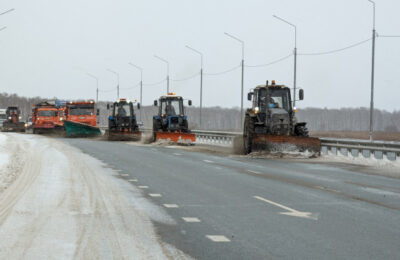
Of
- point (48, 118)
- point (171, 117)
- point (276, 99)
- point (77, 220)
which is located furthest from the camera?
point (48, 118)

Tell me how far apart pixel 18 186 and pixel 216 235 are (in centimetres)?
689

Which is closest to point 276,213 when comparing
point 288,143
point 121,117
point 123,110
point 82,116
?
point 288,143

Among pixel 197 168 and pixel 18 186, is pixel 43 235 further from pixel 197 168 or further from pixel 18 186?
pixel 197 168

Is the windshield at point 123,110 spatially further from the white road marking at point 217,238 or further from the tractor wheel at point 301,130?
the white road marking at point 217,238

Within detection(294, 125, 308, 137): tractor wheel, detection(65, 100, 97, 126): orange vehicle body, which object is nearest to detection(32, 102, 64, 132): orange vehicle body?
detection(65, 100, 97, 126): orange vehicle body

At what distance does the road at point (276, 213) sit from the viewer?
21.5 ft

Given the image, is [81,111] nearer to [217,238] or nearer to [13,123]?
[13,123]

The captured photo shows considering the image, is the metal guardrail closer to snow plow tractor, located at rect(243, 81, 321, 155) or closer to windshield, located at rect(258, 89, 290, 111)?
snow plow tractor, located at rect(243, 81, 321, 155)

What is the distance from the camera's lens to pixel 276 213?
30.0 feet

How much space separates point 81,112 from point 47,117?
27.3 feet

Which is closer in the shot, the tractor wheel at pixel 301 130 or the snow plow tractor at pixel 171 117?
the tractor wheel at pixel 301 130

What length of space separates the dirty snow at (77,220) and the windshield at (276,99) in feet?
36.7

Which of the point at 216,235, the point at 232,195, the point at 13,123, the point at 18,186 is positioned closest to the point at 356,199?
the point at 232,195

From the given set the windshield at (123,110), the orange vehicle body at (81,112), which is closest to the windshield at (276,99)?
the windshield at (123,110)
